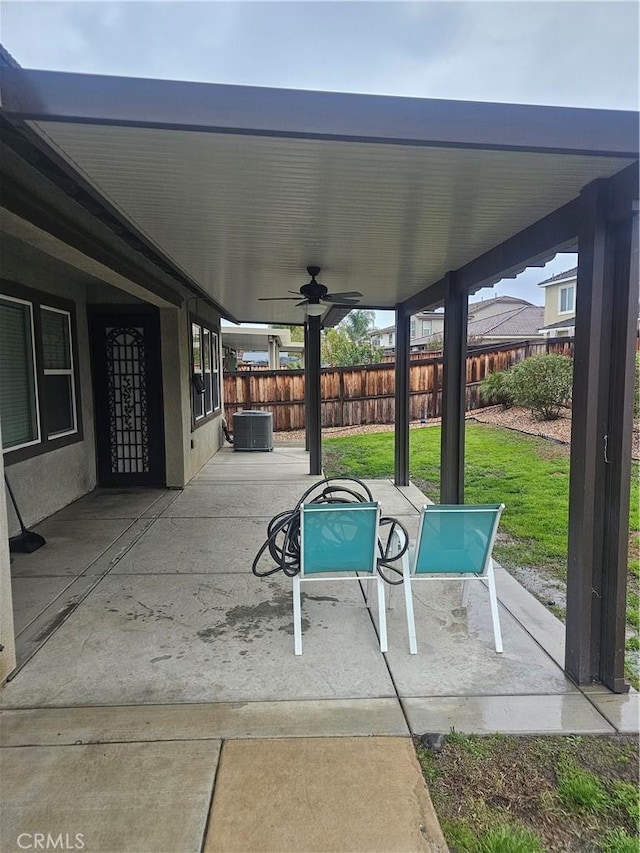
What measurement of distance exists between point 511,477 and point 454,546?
5133 millimetres

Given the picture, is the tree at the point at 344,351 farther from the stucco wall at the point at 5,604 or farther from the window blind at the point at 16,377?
the stucco wall at the point at 5,604

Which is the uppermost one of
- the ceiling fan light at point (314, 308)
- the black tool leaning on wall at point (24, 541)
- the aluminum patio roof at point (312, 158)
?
the aluminum patio roof at point (312, 158)

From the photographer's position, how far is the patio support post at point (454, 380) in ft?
16.4

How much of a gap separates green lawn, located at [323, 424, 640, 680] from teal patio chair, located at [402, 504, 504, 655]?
3.27ft

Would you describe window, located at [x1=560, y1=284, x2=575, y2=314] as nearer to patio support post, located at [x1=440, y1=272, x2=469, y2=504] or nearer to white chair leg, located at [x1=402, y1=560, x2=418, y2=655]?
patio support post, located at [x1=440, y1=272, x2=469, y2=504]

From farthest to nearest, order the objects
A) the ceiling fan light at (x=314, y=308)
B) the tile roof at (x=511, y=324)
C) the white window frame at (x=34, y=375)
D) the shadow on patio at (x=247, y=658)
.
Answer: the tile roof at (x=511, y=324) < the ceiling fan light at (x=314, y=308) < the white window frame at (x=34, y=375) < the shadow on patio at (x=247, y=658)

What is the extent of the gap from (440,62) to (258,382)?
28.8 ft

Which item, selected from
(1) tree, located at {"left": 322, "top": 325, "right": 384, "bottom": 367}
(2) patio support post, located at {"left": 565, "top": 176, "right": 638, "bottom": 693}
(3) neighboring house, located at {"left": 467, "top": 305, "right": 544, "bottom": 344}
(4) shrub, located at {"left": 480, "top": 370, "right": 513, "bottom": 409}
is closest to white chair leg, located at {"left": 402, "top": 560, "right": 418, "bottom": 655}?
(2) patio support post, located at {"left": 565, "top": 176, "right": 638, "bottom": 693}

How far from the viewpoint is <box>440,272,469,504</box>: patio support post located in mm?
5012

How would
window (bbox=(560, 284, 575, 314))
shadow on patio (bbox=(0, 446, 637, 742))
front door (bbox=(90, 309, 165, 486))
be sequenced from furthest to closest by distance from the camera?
window (bbox=(560, 284, 575, 314)), front door (bbox=(90, 309, 165, 486)), shadow on patio (bbox=(0, 446, 637, 742))

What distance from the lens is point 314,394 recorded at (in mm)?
8289

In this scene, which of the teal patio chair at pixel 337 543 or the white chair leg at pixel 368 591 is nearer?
the teal patio chair at pixel 337 543

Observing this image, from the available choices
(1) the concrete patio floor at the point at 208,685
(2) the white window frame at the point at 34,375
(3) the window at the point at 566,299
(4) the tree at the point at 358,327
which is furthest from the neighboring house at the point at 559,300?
(1) the concrete patio floor at the point at 208,685

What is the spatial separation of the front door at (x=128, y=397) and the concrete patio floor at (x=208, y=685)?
9.17ft
